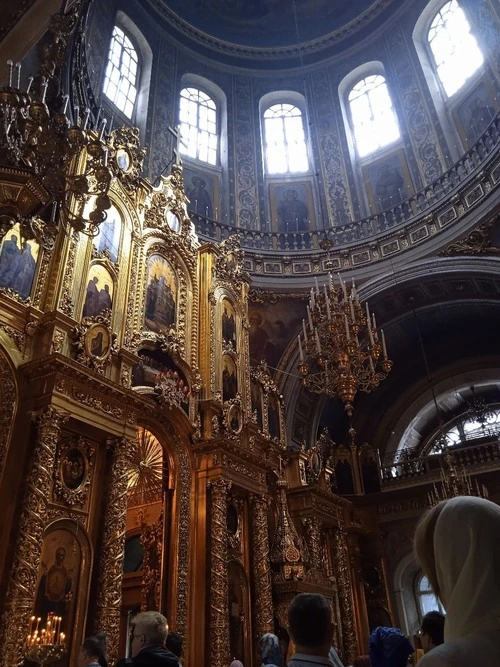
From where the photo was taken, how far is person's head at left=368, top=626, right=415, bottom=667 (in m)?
3.01

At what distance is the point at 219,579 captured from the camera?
955cm

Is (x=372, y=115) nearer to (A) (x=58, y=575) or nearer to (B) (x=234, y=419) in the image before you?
(B) (x=234, y=419)

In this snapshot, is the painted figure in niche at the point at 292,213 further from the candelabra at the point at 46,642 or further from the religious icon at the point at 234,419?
the candelabra at the point at 46,642

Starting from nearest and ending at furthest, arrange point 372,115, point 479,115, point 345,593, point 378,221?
point 345,593 → point 479,115 → point 378,221 → point 372,115

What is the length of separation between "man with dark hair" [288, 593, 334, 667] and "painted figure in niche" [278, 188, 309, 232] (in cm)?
1614

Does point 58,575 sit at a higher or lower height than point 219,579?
lower

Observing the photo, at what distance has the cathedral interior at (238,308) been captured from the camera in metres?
7.56

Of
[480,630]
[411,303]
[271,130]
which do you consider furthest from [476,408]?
[480,630]

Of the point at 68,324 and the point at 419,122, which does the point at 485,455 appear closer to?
the point at 419,122

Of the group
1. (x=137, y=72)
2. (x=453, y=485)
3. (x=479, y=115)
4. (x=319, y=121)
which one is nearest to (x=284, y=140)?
(x=319, y=121)

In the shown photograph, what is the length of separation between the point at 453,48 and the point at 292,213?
713cm

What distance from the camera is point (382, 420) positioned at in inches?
723

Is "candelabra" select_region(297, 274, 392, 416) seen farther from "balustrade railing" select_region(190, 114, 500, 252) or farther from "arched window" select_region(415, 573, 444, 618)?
"arched window" select_region(415, 573, 444, 618)

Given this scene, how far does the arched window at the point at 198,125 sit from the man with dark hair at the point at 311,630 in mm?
17375
